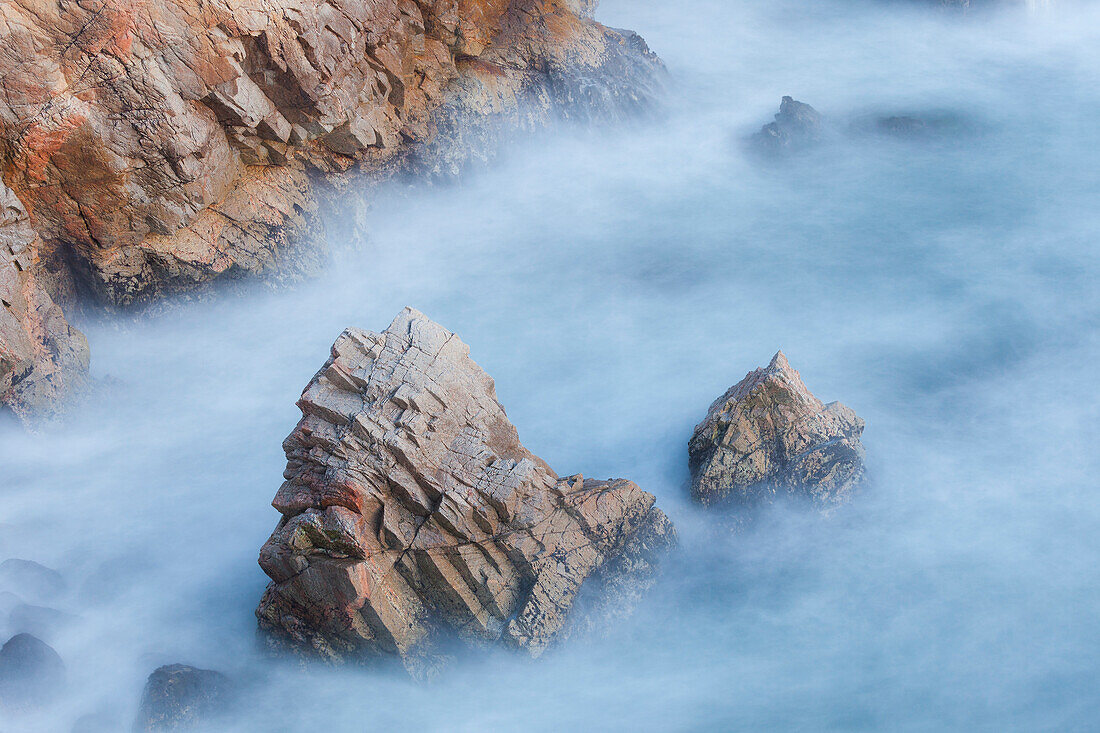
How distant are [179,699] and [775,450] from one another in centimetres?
944

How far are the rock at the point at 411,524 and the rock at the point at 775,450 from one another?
8.32 ft

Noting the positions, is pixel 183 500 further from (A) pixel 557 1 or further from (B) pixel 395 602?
(A) pixel 557 1

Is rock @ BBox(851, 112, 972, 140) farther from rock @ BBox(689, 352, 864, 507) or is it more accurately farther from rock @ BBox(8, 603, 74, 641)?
rock @ BBox(8, 603, 74, 641)

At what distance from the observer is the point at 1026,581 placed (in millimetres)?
14203

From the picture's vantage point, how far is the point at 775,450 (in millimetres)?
15156

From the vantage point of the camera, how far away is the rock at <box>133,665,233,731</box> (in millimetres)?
12812

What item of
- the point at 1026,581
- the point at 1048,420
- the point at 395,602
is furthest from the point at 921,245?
the point at 395,602

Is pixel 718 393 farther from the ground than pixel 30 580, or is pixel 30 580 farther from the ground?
pixel 718 393

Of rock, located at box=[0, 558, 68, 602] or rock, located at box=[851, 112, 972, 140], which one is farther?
rock, located at box=[851, 112, 972, 140]

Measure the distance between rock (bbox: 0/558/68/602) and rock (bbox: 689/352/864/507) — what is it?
1012 centimetres

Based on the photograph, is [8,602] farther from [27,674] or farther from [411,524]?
[411,524]

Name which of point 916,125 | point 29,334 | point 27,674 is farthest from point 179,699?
point 916,125

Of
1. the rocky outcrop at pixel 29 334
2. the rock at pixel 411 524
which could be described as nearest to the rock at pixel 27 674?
the rock at pixel 411 524

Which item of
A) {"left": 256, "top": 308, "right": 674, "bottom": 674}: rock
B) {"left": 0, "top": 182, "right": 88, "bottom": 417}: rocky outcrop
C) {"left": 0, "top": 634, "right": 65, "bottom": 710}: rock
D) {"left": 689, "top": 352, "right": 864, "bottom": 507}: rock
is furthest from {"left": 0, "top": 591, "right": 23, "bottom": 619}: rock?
{"left": 689, "top": 352, "right": 864, "bottom": 507}: rock
